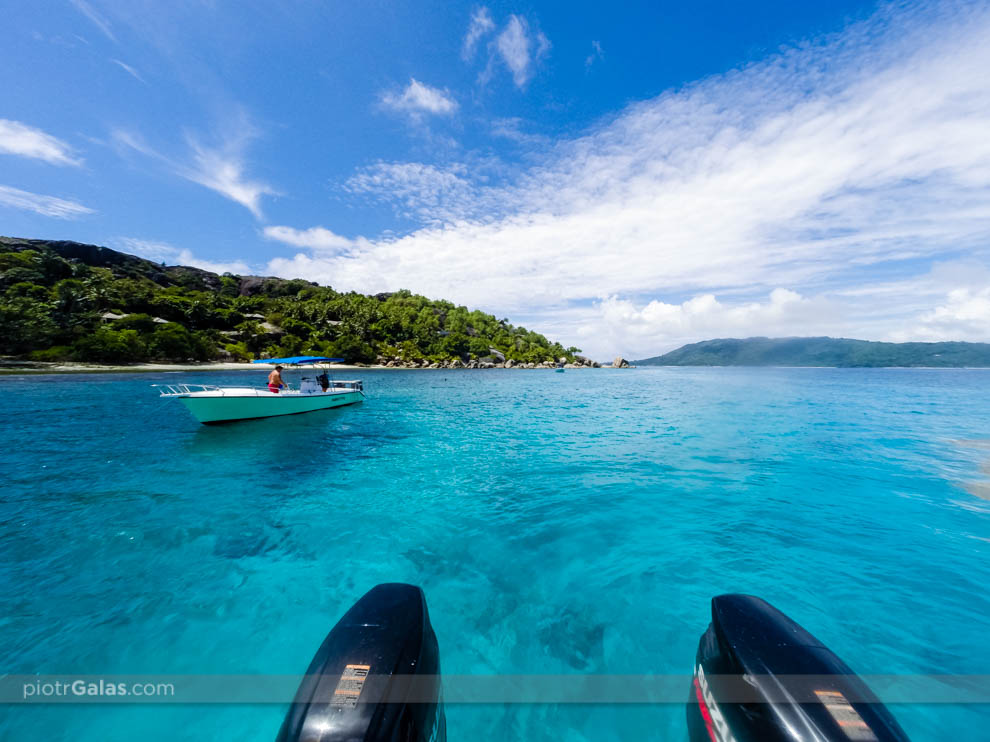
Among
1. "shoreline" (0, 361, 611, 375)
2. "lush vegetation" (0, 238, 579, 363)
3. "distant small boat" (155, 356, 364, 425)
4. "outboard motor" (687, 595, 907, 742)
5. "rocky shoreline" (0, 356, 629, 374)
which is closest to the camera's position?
"outboard motor" (687, 595, 907, 742)

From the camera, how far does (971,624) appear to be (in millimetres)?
5066

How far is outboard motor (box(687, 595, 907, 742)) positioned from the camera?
2117mm

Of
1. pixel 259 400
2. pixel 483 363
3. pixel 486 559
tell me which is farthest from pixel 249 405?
pixel 483 363

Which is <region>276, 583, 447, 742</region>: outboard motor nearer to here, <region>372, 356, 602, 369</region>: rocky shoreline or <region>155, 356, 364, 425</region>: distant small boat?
<region>155, 356, 364, 425</region>: distant small boat

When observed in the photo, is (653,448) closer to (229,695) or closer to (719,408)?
(229,695)

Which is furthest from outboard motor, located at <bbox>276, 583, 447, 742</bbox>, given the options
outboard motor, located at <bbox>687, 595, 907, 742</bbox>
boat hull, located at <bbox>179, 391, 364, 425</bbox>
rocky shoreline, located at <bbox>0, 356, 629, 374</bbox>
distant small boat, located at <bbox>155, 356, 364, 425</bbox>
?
rocky shoreline, located at <bbox>0, 356, 629, 374</bbox>

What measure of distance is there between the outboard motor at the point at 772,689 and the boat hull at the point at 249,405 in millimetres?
20446

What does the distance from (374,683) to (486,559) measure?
4579 mm

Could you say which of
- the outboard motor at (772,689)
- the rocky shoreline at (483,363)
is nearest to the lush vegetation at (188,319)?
the rocky shoreline at (483,363)

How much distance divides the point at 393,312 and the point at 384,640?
116m

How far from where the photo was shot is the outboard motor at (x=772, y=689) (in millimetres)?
2117

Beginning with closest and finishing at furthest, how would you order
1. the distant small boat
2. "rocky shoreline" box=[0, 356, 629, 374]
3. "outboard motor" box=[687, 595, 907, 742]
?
"outboard motor" box=[687, 595, 907, 742] → the distant small boat → "rocky shoreline" box=[0, 356, 629, 374]

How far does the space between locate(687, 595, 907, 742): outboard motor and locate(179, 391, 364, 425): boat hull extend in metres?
20.4

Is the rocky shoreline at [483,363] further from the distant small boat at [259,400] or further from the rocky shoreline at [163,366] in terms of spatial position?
the distant small boat at [259,400]
